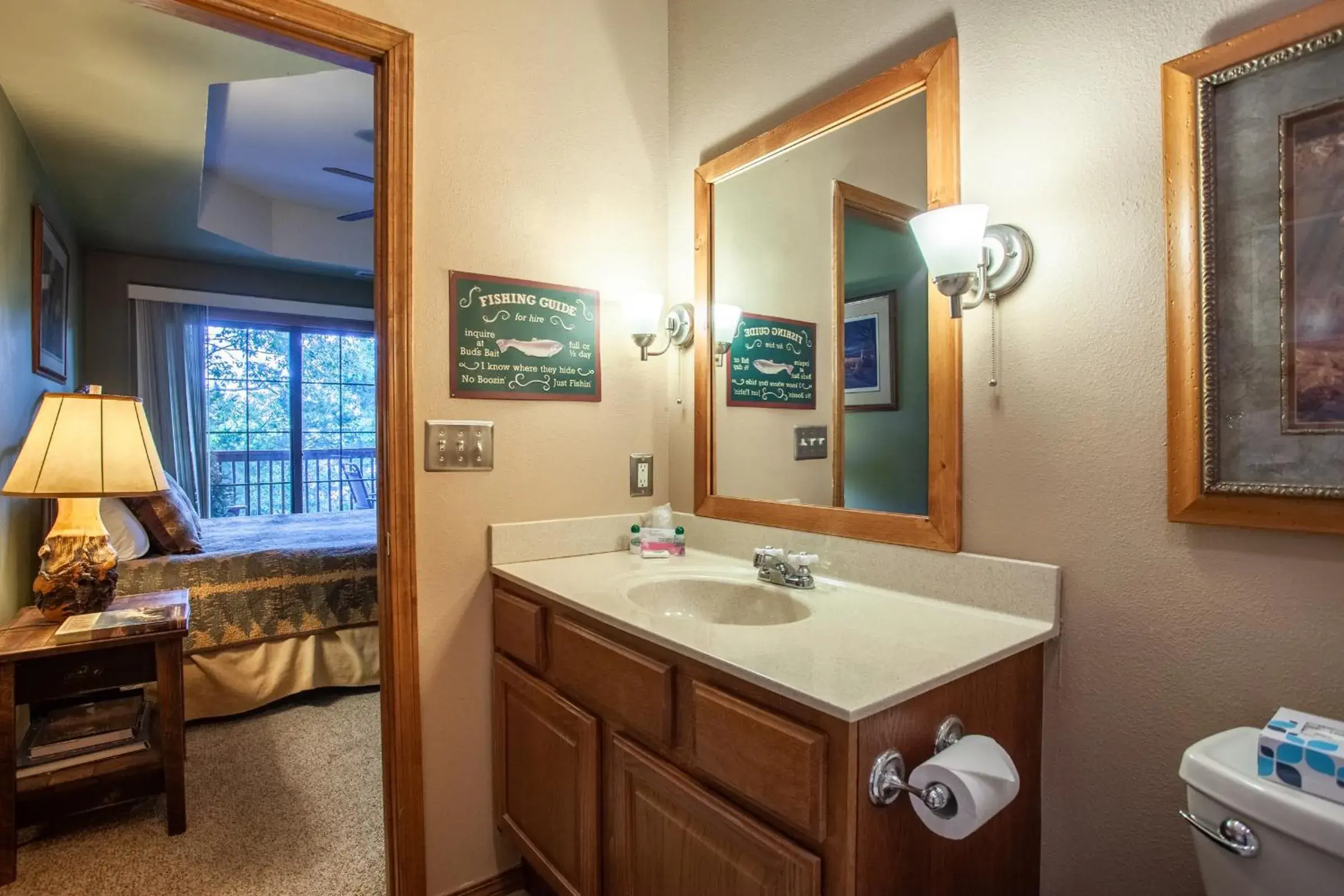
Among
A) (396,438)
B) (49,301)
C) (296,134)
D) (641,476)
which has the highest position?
(296,134)

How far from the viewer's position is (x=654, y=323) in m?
1.87

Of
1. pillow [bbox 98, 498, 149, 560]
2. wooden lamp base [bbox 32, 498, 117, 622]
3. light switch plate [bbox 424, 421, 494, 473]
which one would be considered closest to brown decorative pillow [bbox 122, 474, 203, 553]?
pillow [bbox 98, 498, 149, 560]

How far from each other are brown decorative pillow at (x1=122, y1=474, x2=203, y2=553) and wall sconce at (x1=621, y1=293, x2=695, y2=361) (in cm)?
219

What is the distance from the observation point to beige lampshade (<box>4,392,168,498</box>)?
73.8 inches

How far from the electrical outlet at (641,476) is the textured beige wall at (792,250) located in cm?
24

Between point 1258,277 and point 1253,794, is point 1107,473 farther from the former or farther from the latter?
point 1253,794

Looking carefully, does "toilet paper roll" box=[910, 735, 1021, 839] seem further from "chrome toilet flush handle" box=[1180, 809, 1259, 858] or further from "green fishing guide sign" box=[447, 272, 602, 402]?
"green fishing guide sign" box=[447, 272, 602, 402]

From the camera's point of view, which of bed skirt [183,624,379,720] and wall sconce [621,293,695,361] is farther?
bed skirt [183,624,379,720]

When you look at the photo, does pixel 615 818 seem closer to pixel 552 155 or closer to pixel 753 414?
pixel 753 414

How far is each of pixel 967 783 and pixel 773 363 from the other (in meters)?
1.15

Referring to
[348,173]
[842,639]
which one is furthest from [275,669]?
[842,639]

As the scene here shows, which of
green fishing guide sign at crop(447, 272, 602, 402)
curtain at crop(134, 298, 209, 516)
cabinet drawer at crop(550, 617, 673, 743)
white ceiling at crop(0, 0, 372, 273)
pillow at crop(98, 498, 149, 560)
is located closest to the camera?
cabinet drawer at crop(550, 617, 673, 743)

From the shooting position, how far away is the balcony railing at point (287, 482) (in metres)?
5.09

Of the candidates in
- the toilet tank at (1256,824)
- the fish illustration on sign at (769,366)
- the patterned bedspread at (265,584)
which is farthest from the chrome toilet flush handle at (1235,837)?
the patterned bedspread at (265,584)
